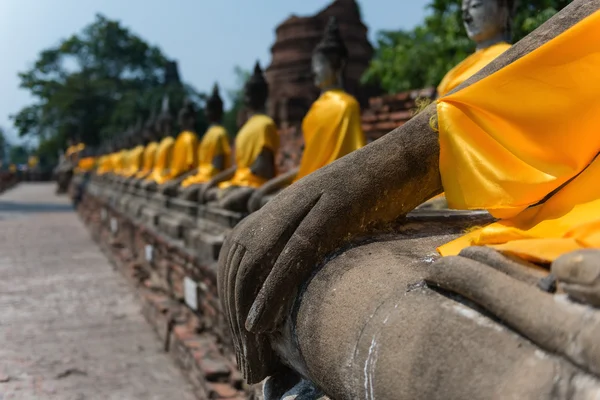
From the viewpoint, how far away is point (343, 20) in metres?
13.1

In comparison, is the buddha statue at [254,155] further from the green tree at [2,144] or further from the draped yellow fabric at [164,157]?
the green tree at [2,144]

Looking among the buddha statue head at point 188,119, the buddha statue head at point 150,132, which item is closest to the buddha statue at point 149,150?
the buddha statue head at point 150,132

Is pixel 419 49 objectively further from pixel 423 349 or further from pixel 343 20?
pixel 423 349

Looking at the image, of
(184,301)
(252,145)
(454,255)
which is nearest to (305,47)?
(252,145)

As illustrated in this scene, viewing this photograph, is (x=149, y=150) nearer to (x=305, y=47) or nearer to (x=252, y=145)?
(x=305, y=47)

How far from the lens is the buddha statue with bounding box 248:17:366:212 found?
359 centimetres

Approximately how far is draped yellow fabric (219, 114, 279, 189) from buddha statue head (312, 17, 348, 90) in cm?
103

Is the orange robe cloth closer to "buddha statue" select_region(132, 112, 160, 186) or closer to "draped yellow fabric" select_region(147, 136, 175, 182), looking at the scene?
"draped yellow fabric" select_region(147, 136, 175, 182)

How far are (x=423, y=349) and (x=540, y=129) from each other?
0.62 m

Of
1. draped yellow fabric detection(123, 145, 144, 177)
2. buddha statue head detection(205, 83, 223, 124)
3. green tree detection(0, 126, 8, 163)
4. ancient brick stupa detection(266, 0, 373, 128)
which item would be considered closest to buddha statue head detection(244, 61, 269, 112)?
buddha statue head detection(205, 83, 223, 124)

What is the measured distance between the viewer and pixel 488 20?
2.73m

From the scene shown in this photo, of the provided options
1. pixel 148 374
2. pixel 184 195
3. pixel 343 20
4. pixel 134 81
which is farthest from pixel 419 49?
pixel 134 81

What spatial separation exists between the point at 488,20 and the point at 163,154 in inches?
258

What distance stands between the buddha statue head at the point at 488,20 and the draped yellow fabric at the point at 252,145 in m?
2.32
